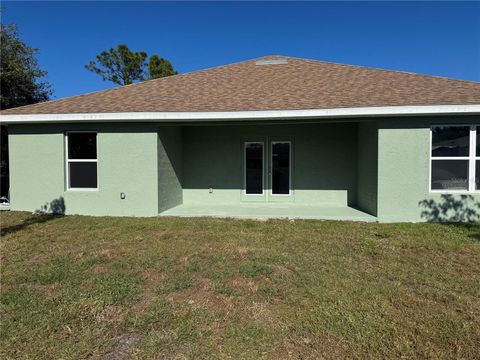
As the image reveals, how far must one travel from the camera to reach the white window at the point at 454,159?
8578 millimetres

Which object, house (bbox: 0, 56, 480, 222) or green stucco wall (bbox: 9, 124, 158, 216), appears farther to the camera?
green stucco wall (bbox: 9, 124, 158, 216)

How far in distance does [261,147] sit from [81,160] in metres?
5.62

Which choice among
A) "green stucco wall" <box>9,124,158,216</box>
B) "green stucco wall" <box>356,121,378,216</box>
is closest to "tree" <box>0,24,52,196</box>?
"green stucco wall" <box>9,124,158,216</box>

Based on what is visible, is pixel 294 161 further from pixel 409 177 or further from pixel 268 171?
pixel 409 177

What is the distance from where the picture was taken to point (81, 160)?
10016 millimetres

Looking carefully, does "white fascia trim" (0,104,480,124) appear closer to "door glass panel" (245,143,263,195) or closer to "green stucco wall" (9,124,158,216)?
"green stucco wall" (9,124,158,216)

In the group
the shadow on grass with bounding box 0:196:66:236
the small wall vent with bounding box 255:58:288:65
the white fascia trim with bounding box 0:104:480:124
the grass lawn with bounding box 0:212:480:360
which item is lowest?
the grass lawn with bounding box 0:212:480:360

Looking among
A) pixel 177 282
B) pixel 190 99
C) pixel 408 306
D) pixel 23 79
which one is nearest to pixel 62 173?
pixel 190 99

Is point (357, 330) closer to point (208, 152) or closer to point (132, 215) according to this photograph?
point (132, 215)

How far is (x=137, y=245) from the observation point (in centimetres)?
658

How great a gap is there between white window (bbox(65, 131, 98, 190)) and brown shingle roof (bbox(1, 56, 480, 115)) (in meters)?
0.82

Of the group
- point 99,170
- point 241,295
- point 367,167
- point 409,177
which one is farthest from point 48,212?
point 409,177

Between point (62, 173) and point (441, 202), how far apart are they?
33.9ft

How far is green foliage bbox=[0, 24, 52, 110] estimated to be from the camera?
699 inches
